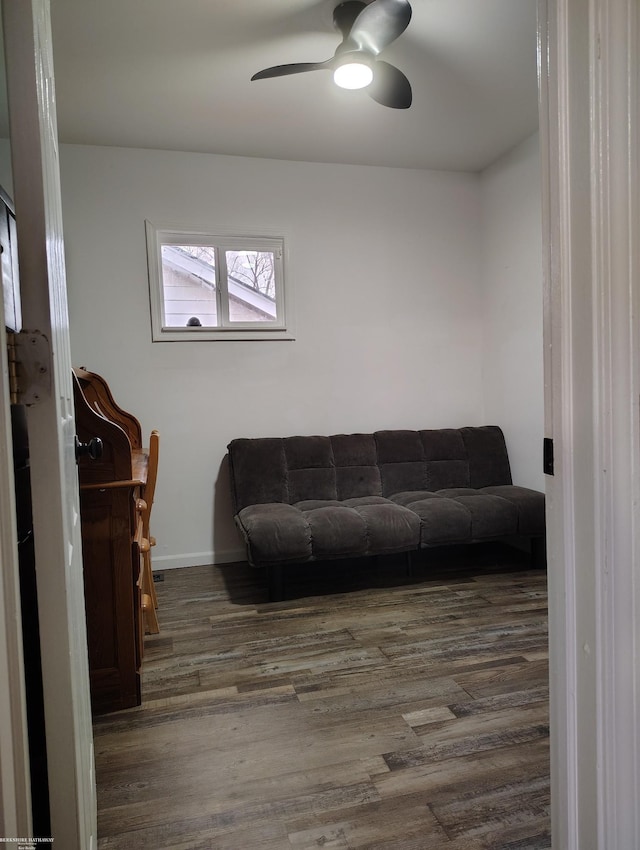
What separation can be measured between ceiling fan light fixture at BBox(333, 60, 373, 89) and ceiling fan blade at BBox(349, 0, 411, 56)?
0.07 metres

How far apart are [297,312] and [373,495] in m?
1.45

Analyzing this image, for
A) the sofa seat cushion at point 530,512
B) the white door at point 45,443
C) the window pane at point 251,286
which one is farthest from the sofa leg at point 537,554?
the white door at point 45,443

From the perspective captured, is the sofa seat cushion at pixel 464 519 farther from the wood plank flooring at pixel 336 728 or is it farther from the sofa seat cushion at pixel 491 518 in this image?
the wood plank flooring at pixel 336 728

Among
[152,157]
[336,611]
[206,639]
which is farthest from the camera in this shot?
[152,157]

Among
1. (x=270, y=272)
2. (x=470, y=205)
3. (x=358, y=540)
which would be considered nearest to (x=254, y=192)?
(x=270, y=272)

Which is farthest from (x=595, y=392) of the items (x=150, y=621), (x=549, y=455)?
(x=150, y=621)

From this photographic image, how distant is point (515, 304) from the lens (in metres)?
3.83

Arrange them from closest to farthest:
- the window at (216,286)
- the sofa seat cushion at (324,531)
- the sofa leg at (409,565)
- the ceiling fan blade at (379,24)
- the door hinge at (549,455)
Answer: the door hinge at (549,455) → the ceiling fan blade at (379,24) → the sofa seat cushion at (324,531) → the sofa leg at (409,565) → the window at (216,286)

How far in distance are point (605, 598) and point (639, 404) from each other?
318 millimetres

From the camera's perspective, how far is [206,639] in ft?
8.47

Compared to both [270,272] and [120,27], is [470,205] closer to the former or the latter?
[270,272]

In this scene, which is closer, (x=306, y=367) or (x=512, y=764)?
(x=512, y=764)

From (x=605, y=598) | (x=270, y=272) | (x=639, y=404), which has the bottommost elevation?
(x=605, y=598)

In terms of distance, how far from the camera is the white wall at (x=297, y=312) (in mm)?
3516
